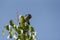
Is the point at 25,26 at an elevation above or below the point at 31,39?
above

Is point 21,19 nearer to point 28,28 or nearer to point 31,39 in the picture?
point 28,28

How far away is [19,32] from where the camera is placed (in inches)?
241

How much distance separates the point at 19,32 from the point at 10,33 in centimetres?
38

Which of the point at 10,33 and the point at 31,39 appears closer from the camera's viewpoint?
the point at 31,39

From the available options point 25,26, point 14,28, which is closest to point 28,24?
point 25,26

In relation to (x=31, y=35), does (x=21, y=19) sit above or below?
above

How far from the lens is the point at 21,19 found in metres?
6.29

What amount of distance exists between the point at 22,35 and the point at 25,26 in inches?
13.5

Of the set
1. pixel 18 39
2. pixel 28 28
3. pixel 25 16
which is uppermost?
pixel 25 16

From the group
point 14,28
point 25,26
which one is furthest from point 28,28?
point 14,28

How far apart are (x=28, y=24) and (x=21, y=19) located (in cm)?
32

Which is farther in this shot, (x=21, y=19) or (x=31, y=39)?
(x=21, y=19)

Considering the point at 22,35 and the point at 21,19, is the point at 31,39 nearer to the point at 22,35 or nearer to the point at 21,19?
the point at 22,35

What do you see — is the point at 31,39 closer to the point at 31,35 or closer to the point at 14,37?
the point at 31,35
